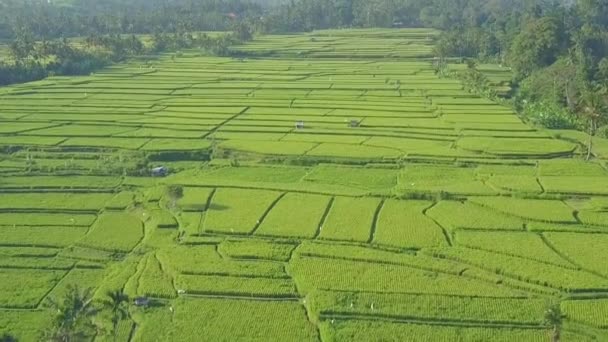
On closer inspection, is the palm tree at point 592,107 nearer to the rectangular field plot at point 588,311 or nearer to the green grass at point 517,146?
the green grass at point 517,146

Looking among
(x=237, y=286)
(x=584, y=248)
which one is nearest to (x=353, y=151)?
(x=584, y=248)

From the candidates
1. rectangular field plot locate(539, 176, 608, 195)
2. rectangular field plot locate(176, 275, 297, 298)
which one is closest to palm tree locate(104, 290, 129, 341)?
rectangular field plot locate(176, 275, 297, 298)

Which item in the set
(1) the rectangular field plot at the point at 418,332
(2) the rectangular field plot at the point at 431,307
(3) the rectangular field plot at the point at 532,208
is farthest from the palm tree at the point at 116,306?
(3) the rectangular field plot at the point at 532,208

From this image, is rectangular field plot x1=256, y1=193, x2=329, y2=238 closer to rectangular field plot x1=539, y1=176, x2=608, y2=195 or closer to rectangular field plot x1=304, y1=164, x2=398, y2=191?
rectangular field plot x1=304, y1=164, x2=398, y2=191

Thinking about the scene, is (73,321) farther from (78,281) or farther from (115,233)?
(115,233)

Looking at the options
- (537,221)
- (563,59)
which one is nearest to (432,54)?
(563,59)

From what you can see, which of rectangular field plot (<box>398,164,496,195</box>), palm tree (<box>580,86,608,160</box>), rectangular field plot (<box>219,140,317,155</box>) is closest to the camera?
rectangular field plot (<box>398,164,496,195</box>)
